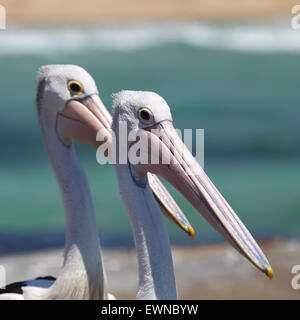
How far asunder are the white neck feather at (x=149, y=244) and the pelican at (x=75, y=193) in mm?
326

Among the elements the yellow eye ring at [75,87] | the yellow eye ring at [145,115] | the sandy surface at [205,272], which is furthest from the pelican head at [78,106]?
the sandy surface at [205,272]

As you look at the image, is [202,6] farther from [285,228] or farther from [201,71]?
[285,228]

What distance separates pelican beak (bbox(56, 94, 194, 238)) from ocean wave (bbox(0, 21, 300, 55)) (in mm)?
13895

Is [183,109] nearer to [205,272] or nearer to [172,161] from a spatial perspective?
[205,272]

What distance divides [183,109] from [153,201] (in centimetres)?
1106

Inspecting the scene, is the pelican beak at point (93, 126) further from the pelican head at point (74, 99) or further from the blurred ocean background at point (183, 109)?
the blurred ocean background at point (183, 109)

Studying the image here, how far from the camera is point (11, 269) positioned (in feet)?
16.8

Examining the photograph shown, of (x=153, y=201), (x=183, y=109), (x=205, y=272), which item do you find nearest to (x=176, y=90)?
(x=183, y=109)

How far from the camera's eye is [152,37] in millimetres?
17797

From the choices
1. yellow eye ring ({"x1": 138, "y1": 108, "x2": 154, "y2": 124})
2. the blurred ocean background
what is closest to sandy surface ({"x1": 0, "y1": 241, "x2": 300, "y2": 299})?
the blurred ocean background

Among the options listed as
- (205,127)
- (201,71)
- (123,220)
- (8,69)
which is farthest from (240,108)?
(123,220)

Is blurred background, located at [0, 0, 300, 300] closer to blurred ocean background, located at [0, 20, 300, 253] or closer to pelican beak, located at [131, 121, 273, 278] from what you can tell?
blurred ocean background, located at [0, 20, 300, 253]

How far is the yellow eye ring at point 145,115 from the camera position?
2545mm

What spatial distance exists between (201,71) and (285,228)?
9257 mm
